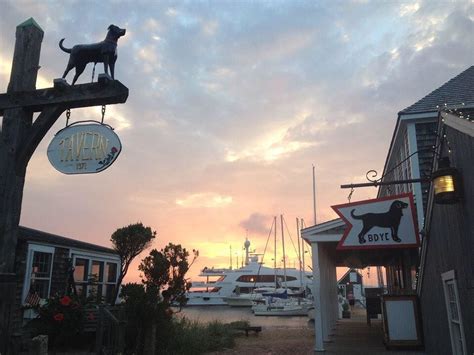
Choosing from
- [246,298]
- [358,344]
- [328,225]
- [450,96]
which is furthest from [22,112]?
[246,298]

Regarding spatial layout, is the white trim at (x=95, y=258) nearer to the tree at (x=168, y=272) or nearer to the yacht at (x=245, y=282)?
the tree at (x=168, y=272)

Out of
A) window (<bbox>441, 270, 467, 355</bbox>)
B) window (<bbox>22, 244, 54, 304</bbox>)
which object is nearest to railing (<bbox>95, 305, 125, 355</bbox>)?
window (<bbox>22, 244, 54, 304</bbox>)

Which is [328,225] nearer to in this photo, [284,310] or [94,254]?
[94,254]

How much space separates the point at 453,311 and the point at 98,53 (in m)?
6.22

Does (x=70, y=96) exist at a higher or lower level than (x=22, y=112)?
higher

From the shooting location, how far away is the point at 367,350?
11.2 metres

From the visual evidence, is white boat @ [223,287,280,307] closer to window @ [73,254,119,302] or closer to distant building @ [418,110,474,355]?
window @ [73,254,119,302]

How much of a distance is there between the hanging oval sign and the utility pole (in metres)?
0.28

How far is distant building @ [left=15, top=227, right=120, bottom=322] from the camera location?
10.7 metres

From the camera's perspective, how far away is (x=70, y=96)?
507 cm

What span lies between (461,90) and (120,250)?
1116 cm

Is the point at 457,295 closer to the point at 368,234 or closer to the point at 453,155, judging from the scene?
the point at 453,155

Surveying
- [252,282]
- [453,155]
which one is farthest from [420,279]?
[252,282]

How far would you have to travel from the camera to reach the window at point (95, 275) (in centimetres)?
1310
